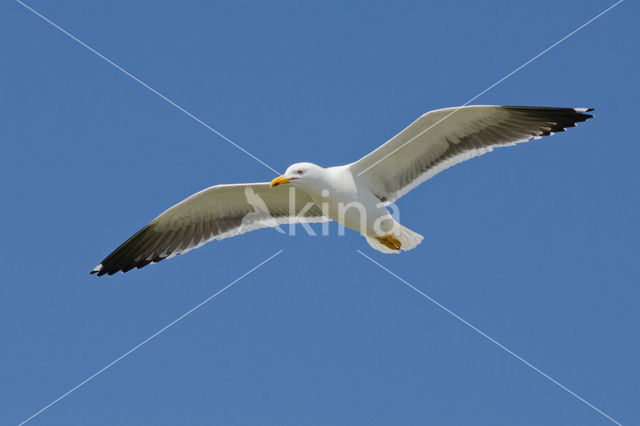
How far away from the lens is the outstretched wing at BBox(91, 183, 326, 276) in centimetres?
982

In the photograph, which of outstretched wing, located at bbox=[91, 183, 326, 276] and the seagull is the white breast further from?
outstretched wing, located at bbox=[91, 183, 326, 276]

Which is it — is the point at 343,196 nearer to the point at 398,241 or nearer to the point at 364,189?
the point at 364,189

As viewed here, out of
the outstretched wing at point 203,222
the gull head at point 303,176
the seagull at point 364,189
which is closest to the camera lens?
the gull head at point 303,176

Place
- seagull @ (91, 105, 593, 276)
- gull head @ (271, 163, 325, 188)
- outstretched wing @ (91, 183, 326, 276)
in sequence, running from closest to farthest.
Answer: gull head @ (271, 163, 325, 188)
seagull @ (91, 105, 593, 276)
outstretched wing @ (91, 183, 326, 276)

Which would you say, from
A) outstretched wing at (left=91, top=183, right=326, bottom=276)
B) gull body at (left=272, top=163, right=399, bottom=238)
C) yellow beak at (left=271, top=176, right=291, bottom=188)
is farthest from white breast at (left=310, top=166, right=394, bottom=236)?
outstretched wing at (left=91, top=183, right=326, bottom=276)

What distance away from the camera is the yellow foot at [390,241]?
923 centimetres

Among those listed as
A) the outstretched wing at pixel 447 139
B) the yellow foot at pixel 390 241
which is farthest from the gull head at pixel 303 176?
the yellow foot at pixel 390 241

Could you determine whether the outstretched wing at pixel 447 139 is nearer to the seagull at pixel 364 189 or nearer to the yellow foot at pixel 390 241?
the seagull at pixel 364 189

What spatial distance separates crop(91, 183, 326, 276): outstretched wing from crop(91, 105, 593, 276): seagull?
1 cm

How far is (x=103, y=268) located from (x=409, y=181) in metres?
3.77

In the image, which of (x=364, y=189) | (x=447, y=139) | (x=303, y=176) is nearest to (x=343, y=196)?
(x=364, y=189)

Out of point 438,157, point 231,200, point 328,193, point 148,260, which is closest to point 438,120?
point 438,157

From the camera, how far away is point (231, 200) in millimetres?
9797

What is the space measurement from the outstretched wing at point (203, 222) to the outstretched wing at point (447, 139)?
964 mm
